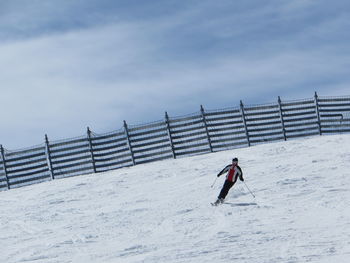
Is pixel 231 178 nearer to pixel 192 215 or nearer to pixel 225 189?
pixel 225 189

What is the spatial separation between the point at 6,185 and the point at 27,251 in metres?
13.9

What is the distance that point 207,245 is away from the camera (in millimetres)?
10906

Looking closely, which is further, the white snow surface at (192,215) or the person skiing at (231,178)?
the person skiing at (231,178)

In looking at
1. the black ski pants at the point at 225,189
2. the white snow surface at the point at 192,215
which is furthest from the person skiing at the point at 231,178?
the white snow surface at the point at 192,215

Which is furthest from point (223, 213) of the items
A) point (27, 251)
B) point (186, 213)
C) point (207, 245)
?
point (27, 251)

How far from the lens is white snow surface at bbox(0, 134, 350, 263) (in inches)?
416

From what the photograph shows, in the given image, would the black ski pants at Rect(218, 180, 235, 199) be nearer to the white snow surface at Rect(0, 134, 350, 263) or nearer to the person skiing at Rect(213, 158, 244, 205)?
the person skiing at Rect(213, 158, 244, 205)

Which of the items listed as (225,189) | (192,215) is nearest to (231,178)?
(225,189)

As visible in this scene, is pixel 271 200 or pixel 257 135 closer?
pixel 271 200

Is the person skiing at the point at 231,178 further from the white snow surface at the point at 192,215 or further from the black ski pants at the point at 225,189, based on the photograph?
the white snow surface at the point at 192,215

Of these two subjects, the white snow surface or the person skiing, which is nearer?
the white snow surface

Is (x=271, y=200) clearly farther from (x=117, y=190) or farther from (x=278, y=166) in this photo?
(x=117, y=190)

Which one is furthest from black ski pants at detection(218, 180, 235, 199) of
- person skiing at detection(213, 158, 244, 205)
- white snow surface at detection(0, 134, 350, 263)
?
white snow surface at detection(0, 134, 350, 263)

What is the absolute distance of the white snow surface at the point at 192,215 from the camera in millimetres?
10562
